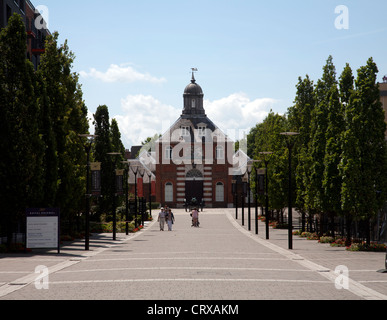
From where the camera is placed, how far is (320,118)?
3719 cm

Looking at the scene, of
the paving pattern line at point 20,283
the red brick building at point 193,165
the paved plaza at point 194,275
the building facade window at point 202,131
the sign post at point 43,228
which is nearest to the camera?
the paved plaza at point 194,275

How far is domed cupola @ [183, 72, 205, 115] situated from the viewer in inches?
4156

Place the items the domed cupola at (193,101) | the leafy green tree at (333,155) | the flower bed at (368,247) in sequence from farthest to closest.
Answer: the domed cupola at (193,101) → the leafy green tree at (333,155) → the flower bed at (368,247)

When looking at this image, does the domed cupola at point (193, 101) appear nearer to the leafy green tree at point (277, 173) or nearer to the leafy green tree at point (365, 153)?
the leafy green tree at point (277, 173)

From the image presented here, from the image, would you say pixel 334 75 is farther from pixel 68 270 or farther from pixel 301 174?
pixel 68 270

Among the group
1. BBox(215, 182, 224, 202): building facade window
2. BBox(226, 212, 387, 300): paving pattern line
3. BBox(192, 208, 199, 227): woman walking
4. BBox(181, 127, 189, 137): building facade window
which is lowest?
BBox(226, 212, 387, 300): paving pattern line

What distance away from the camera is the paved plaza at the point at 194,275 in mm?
14547

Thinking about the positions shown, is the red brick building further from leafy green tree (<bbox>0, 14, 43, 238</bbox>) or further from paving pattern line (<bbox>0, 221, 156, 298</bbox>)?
paving pattern line (<bbox>0, 221, 156, 298</bbox>)

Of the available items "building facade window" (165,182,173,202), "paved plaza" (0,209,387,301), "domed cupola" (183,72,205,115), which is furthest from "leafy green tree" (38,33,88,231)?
"domed cupola" (183,72,205,115)

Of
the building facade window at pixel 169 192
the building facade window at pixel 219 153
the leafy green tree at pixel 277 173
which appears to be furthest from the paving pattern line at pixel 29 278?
the building facade window at pixel 219 153

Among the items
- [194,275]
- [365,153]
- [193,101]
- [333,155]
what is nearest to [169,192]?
[193,101]

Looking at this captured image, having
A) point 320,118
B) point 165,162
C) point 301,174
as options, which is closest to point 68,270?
point 320,118

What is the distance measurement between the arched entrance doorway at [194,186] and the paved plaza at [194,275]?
70.0 meters

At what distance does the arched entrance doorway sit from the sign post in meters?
71.8
